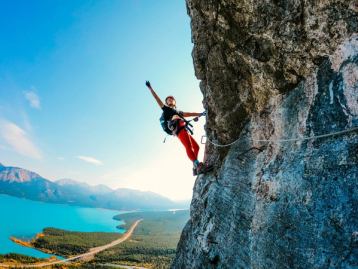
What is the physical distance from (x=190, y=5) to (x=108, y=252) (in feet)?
353

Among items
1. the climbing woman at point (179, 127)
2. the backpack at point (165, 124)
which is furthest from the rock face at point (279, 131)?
the backpack at point (165, 124)

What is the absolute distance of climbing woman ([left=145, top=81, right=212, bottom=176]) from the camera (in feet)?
30.0

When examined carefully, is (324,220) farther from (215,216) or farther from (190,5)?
(190,5)

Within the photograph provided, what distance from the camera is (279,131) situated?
6.20m

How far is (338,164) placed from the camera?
4.49m

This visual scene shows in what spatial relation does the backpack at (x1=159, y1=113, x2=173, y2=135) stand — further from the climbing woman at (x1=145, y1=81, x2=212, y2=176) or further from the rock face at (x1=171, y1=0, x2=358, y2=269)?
the rock face at (x1=171, y1=0, x2=358, y2=269)

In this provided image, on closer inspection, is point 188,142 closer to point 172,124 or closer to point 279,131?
point 172,124

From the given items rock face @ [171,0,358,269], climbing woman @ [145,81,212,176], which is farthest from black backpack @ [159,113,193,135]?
rock face @ [171,0,358,269]

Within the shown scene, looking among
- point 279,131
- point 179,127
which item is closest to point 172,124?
point 179,127

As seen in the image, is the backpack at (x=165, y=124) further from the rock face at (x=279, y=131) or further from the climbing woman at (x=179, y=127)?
the rock face at (x=279, y=131)

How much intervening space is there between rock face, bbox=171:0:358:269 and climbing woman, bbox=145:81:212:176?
761 millimetres

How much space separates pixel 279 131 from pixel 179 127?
3.70 metres

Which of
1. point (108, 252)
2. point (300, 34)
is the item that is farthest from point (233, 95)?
point (108, 252)

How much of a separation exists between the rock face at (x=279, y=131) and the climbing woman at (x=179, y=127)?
76 cm
